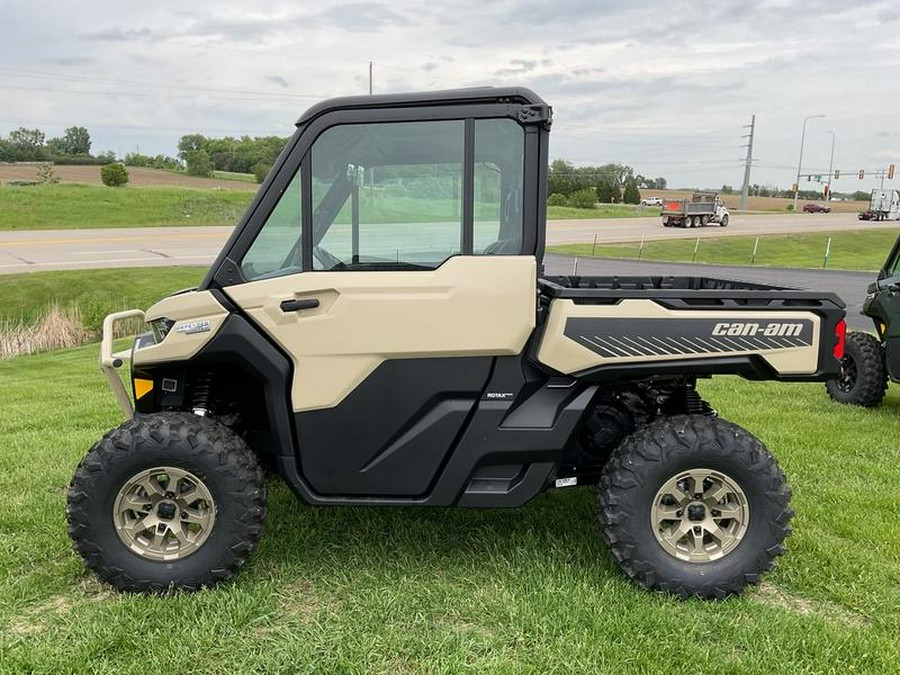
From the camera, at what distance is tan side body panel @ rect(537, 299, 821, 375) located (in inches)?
125

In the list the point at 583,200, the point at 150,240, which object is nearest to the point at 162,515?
the point at 150,240

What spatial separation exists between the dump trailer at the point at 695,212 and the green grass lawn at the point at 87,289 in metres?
27.6

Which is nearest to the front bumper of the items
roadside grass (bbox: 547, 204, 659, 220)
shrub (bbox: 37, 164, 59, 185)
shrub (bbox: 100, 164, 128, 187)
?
roadside grass (bbox: 547, 204, 659, 220)

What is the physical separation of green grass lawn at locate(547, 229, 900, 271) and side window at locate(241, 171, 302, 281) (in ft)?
78.5

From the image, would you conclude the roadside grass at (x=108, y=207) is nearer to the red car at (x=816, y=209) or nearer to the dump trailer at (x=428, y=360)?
the dump trailer at (x=428, y=360)

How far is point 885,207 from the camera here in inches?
1865

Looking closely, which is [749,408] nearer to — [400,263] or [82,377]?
[400,263]

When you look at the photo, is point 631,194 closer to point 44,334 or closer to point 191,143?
point 191,143

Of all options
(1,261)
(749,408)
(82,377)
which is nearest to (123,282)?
(1,261)

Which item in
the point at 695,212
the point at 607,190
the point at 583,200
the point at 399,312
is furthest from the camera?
the point at 607,190

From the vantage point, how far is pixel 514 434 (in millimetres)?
3236

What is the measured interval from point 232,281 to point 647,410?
2202mm

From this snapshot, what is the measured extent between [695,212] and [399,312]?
38695 mm

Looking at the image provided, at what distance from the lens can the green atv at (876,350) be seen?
6125mm
